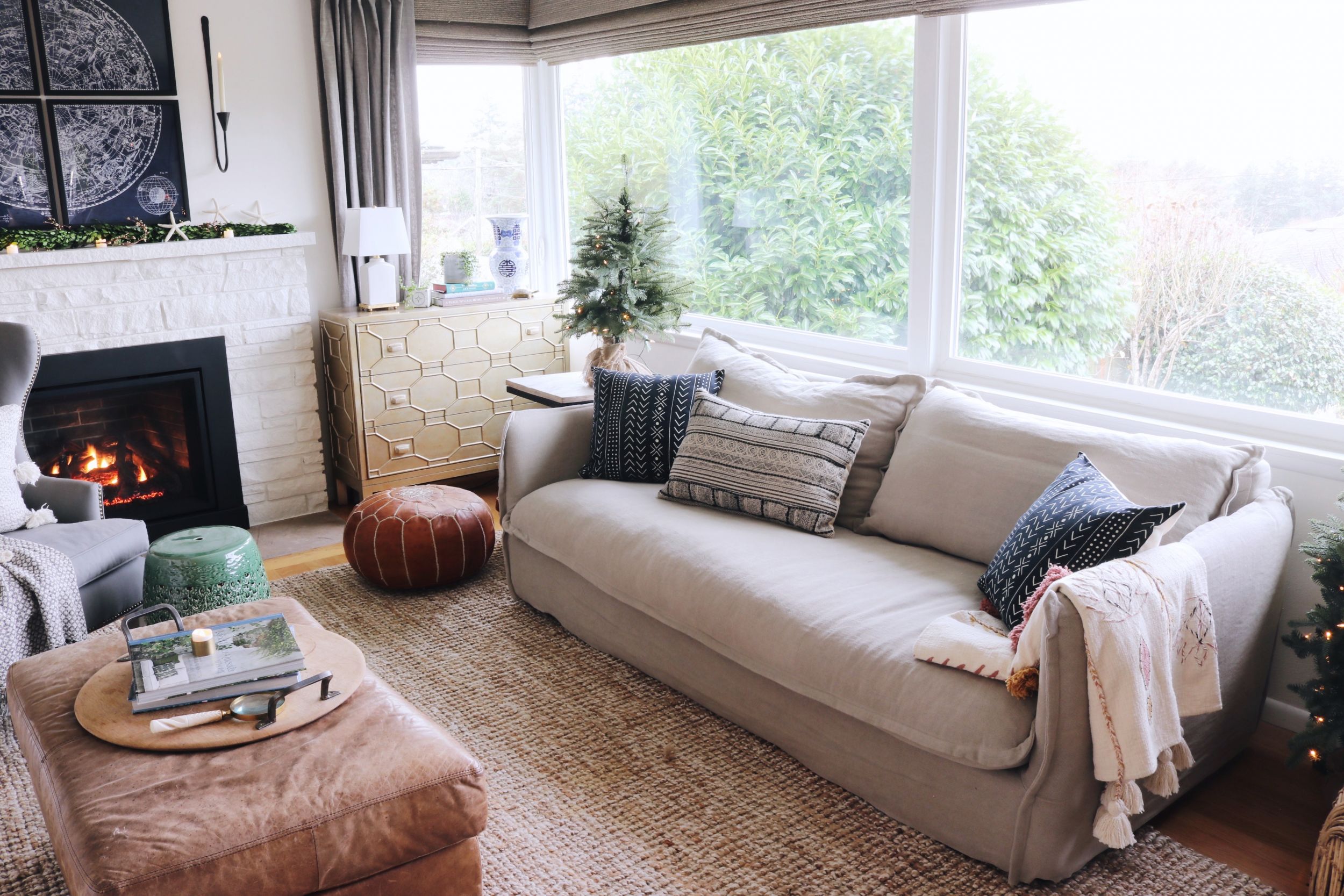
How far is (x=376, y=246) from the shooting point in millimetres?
4406

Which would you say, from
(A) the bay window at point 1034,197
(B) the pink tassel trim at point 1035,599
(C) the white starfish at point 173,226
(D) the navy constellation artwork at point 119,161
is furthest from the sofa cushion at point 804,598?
(D) the navy constellation artwork at point 119,161

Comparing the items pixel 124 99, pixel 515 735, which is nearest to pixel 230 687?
pixel 515 735

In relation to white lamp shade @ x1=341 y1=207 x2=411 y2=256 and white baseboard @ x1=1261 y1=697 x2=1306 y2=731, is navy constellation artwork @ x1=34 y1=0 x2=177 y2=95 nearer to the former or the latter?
white lamp shade @ x1=341 y1=207 x2=411 y2=256

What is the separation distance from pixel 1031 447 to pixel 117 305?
11.0ft

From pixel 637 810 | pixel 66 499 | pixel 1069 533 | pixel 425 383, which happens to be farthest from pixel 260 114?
pixel 1069 533

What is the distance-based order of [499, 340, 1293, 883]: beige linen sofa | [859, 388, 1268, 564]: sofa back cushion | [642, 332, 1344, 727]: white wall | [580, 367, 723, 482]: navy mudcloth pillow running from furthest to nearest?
[580, 367, 723, 482]: navy mudcloth pillow → [642, 332, 1344, 727]: white wall → [859, 388, 1268, 564]: sofa back cushion → [499, 340, 1293, 883]: beige linen sofa

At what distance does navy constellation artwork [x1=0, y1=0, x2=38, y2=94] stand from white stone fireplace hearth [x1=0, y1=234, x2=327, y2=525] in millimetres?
619

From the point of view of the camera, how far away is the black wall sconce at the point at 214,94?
13.8 ft

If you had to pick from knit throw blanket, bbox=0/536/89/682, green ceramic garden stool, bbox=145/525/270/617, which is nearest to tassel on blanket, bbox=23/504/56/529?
knit throw blanket, bbox=0/536/89/682

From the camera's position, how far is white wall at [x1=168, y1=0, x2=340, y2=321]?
422cm

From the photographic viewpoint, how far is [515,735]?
274cm

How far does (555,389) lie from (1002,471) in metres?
1.95

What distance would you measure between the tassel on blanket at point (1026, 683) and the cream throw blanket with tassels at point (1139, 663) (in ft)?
0.04

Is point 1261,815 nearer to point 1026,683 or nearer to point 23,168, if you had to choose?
point 1026,683
